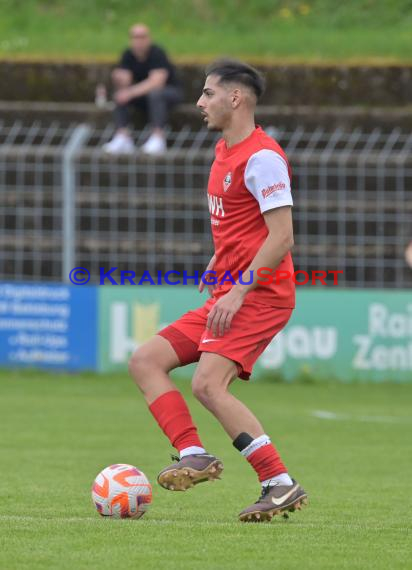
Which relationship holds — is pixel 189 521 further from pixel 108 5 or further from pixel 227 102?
pixel 108 5

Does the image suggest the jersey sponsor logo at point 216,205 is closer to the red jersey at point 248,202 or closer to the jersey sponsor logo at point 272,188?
the red jersey at point 248,202

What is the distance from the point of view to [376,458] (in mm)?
10703

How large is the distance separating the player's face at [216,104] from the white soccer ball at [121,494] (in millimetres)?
1810

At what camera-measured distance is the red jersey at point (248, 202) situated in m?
6.79

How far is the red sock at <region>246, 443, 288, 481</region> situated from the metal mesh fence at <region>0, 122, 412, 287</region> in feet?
33.5

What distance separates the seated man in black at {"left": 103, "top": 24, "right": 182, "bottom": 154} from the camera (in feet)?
60.2

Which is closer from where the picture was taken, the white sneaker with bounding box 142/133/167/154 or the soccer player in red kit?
the soccer player in red kit

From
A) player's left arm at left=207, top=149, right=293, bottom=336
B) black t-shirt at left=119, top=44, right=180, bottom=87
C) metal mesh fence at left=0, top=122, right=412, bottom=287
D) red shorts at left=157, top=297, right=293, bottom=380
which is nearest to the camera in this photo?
player's left arm at left=207, top=149, right=293, bottom=336

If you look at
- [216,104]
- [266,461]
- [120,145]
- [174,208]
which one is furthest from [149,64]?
[266,461]

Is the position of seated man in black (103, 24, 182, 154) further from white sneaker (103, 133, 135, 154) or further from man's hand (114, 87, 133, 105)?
white sneaker (103, 133, 135, 154)

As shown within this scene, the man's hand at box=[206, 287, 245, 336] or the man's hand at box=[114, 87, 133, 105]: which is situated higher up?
the man's hand at box=[114, 87, 133, 105]

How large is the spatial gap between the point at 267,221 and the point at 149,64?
40.1 feet

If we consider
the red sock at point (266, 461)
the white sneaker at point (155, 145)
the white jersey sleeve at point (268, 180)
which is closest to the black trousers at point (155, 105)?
the white sneaker at point (155, 145)

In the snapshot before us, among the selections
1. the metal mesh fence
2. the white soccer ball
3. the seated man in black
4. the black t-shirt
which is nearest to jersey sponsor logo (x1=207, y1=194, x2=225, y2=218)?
the white soccer ball
